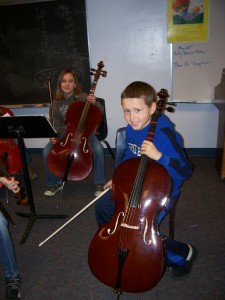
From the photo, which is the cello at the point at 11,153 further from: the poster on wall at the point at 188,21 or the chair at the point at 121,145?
the poster on wall at the point at 188,21

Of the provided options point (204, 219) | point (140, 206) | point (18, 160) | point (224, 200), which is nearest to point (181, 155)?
point (140, 206)

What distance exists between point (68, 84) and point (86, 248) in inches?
64.1

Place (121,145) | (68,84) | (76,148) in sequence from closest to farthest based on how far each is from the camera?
(121,145) → (76,148) → (68,84)

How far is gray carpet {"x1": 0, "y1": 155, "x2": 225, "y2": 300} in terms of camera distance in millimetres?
1545

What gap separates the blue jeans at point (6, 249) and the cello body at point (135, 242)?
51 cm

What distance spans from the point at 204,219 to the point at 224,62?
1.90 metres

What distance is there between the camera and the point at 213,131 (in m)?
3.39

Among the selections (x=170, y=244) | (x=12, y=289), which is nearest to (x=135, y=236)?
(x=170, y=244)

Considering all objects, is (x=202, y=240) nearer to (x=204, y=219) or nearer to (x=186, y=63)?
(x=204, y=219)

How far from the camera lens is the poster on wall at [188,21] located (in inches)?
112

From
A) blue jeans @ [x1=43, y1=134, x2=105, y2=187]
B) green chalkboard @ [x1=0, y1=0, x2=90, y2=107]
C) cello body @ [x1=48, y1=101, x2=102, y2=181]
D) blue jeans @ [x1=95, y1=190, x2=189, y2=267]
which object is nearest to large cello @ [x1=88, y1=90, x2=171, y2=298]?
blue jeans @ [x1=95, y1=190, x2=189, y2=267]

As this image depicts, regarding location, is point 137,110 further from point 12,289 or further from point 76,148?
point 12,289

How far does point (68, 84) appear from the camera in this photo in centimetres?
266

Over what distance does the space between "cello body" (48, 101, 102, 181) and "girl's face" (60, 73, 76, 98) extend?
354mm
